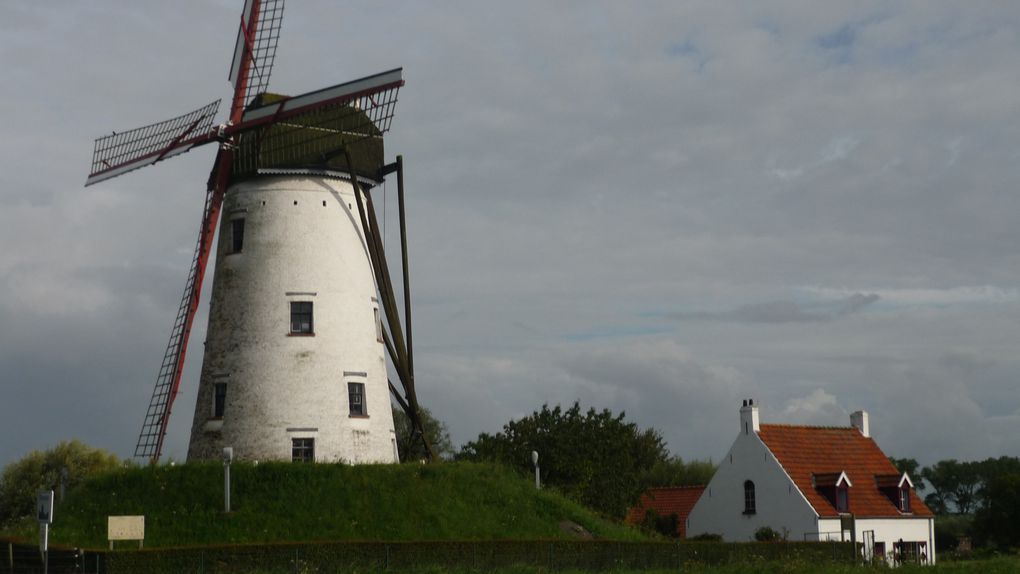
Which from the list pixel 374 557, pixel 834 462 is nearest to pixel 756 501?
pixel 834 462

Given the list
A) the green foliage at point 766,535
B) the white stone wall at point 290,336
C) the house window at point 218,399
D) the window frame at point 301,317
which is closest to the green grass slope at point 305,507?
the white stone wall at point 290,336

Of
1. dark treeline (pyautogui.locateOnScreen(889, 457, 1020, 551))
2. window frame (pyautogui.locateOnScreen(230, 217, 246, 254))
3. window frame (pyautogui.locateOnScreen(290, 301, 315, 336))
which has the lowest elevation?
dark treeline (pyautogui.locateOnScreen(889, 457, 1020, 551))

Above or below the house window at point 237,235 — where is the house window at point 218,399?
below

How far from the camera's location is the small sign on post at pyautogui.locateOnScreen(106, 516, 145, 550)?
35300 mm

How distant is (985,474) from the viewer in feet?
429

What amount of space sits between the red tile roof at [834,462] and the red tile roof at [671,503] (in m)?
5.76

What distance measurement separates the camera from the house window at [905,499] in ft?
197

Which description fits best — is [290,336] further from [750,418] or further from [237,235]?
[750,418]

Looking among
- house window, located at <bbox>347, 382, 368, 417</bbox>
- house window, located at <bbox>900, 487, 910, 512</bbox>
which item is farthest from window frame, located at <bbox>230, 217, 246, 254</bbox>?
house window, located at <bbox>900, 487, 910, 512</bbox>

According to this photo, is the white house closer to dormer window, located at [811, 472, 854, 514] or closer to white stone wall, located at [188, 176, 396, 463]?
dormer window, located at [811, 472, 854, 514]

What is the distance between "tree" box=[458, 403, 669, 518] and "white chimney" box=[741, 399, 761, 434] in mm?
5213

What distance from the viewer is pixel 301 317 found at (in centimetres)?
4353

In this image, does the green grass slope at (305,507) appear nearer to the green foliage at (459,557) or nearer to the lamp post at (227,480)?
the lamp post at (227,480)

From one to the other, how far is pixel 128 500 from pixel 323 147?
534 inches
